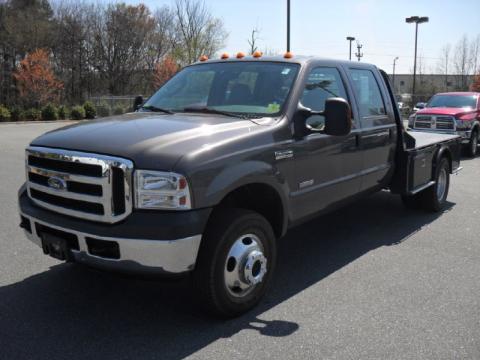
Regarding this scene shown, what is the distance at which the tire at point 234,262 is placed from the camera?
136 inches

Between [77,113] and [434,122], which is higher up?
[434,122]

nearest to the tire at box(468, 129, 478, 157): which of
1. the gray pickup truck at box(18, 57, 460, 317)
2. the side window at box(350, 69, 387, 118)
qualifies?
the side window at box(350, 69, 387, 118)

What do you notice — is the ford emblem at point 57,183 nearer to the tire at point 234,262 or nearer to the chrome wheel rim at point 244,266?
the tire at point 234,262

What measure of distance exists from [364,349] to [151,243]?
5.02ft

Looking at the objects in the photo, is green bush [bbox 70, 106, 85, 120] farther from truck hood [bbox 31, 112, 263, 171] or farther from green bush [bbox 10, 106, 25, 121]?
truck hood [bbox 31, 112, 263, 171]

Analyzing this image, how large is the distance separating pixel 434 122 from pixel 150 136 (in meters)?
12.7

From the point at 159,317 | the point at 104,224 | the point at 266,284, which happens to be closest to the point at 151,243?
the point at 104,224

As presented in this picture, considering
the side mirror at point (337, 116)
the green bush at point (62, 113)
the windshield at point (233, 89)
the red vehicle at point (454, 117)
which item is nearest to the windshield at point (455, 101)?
the red vehicle at point (454, 117)

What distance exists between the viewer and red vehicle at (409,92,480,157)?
14.1m

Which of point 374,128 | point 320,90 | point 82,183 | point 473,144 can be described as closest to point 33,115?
point 473,144

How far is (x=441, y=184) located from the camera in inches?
290

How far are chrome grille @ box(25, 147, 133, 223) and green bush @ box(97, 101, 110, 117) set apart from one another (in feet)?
107

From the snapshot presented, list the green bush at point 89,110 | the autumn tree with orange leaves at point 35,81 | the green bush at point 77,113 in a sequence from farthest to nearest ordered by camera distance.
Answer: the autumn tree with orange leaves at point 35,81, the green bush at point 89,110, the green bush at point 77,113

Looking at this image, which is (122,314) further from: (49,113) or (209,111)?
(49,113)
